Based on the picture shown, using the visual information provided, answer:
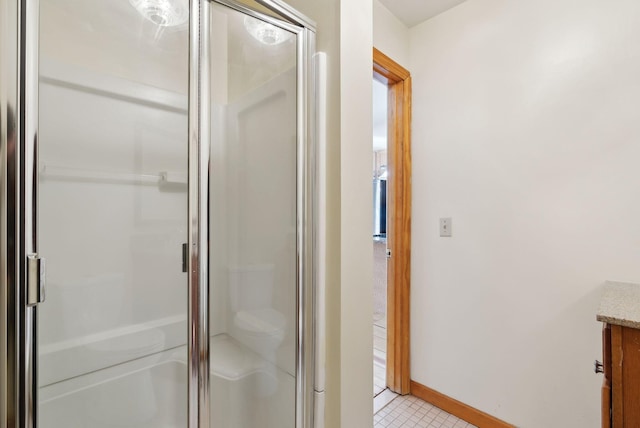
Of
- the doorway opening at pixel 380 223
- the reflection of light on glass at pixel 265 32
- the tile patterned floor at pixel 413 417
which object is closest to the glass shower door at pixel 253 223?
the reflection of light on glass at pixel 265 32

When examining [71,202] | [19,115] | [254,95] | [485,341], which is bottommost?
[485,341]

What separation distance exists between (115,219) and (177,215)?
349 mm

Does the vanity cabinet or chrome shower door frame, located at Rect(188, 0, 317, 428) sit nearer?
the vanity cabinet

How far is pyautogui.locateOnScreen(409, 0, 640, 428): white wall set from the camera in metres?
1.32

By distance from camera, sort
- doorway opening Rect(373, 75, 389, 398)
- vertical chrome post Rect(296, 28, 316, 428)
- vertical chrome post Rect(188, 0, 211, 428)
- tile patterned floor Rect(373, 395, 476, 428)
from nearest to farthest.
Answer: vertical chrome post Rect(188, 0, 211, 428) → vertical chrome post Rect(296, 28, 316, 428) → tile patterned floor Rect(373, 395, 476, 428) → doorway opening Rect(373, 75, 389, 398)

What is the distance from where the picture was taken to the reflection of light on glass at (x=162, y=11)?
111 cm

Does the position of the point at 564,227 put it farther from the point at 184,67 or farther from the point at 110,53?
the point at 110,53

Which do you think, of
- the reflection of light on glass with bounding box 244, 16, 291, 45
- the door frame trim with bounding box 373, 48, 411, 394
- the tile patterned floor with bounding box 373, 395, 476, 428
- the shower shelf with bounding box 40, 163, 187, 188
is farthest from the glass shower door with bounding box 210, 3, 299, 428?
the door frame trim with bounding box 373, 48, 411, 394

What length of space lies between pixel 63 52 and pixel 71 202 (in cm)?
59

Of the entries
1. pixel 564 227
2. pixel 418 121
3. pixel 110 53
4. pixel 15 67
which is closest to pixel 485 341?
pixel 564 227

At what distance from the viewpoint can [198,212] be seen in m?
1.02

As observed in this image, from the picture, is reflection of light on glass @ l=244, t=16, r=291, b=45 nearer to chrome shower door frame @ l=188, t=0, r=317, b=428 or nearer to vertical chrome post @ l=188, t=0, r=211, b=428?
chrome shower door frame @ l=188, t=0, r=317, b=428

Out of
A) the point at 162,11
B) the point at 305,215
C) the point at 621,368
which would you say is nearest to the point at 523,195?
the point at 621,368

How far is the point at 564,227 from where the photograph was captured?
1.43m
